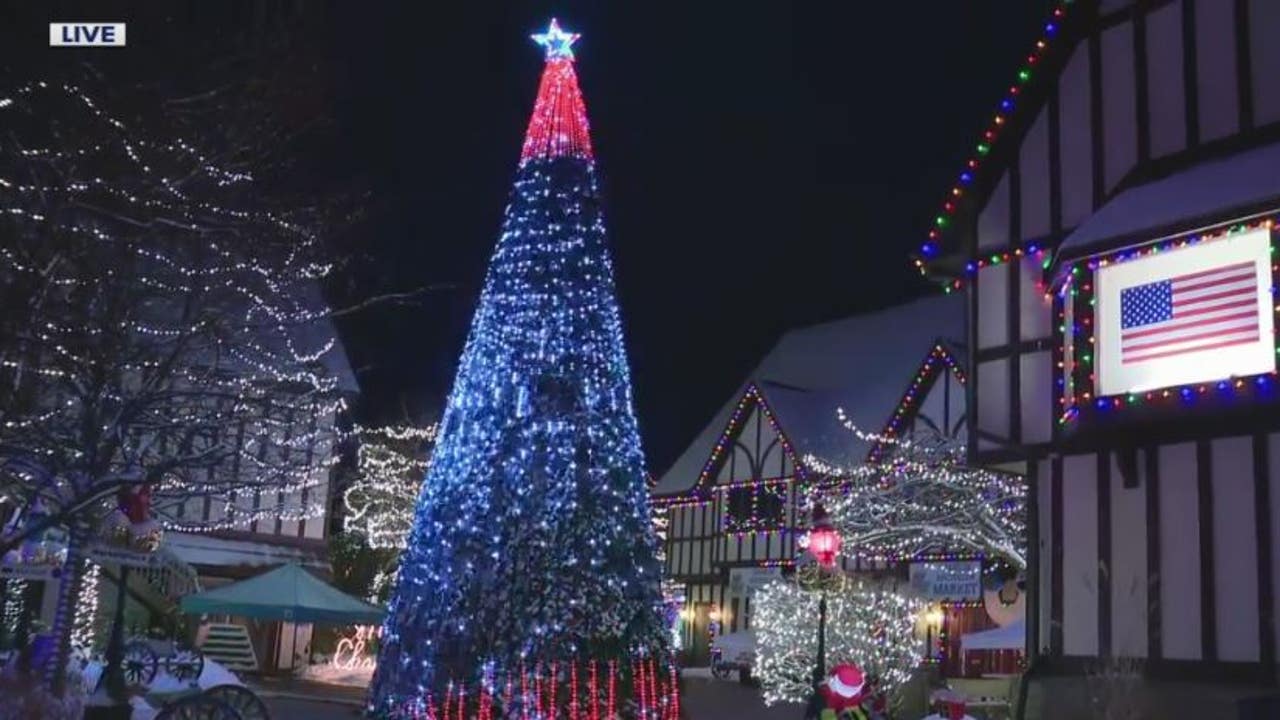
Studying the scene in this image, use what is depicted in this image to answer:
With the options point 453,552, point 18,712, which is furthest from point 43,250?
point 453,552

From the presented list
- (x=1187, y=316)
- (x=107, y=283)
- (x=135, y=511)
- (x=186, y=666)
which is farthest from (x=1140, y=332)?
(x=186, y=666)

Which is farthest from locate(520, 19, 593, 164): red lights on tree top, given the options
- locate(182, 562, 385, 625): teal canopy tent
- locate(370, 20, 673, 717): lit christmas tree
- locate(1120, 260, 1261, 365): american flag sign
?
locate(182, 562, 385, 625): teal canopy tent

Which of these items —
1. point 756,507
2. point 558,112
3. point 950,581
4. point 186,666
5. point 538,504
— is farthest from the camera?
point 756,507

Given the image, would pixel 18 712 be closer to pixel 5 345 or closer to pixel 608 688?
pixel 5 345

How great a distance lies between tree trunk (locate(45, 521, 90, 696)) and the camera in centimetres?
1496

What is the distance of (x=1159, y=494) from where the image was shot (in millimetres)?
16047

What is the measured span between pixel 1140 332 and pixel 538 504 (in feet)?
25.3

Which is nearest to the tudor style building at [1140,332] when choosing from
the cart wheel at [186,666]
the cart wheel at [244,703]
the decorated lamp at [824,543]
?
the decorated lamp at [824,543]

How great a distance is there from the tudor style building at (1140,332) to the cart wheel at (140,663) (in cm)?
1560

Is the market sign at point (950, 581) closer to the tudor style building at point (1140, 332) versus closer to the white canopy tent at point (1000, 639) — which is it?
the white canopy tent at point (1000, 639)

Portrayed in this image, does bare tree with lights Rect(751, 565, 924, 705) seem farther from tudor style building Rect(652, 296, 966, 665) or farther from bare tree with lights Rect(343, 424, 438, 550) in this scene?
bare tree with lights Rect(343, 424, 438, 550)

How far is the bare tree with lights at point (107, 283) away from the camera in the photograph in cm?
1072

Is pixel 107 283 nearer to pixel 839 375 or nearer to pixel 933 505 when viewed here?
pixel 933 505

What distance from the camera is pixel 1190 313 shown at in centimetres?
1543
